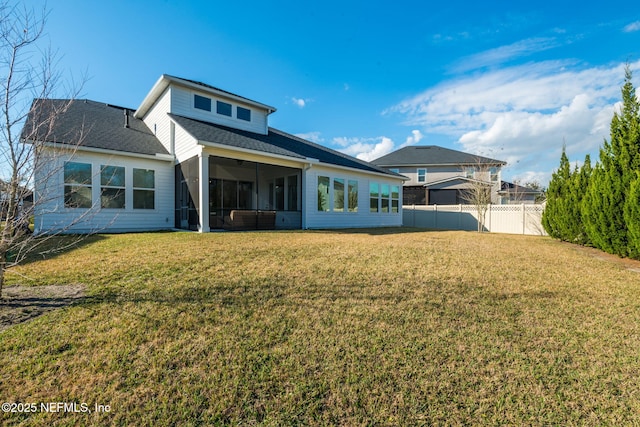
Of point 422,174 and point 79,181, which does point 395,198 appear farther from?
point 79,181

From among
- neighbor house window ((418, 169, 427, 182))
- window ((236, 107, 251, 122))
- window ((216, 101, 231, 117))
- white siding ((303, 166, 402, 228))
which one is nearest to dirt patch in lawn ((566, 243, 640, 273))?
white siding ((303, 166, 402, 228))

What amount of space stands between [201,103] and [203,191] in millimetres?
5215

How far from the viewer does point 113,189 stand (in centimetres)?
1021

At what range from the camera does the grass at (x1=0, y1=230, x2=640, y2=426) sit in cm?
208

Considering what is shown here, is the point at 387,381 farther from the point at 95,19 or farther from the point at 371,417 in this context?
the point at 95,19

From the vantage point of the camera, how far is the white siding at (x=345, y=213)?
41.3 ft

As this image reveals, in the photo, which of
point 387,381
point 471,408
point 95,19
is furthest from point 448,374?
point 95,19

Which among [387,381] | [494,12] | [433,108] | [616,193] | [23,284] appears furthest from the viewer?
[433,108]

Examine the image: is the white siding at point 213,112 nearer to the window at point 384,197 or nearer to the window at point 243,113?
the window at point 243,113

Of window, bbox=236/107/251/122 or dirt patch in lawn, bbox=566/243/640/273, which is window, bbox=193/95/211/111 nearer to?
window, bbox=236/107/251/122

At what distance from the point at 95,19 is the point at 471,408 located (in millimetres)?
8409

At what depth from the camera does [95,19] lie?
5.48m

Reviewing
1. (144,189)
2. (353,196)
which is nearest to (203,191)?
(144,189)

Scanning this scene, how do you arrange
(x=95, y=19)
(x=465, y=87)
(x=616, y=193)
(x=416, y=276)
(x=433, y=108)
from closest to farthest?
1. (x=416, y=276)
2. (x=95, y=19)
3. (x=616, y=193)
4. (x=465, y=87)
5. (x=433, y=108)
